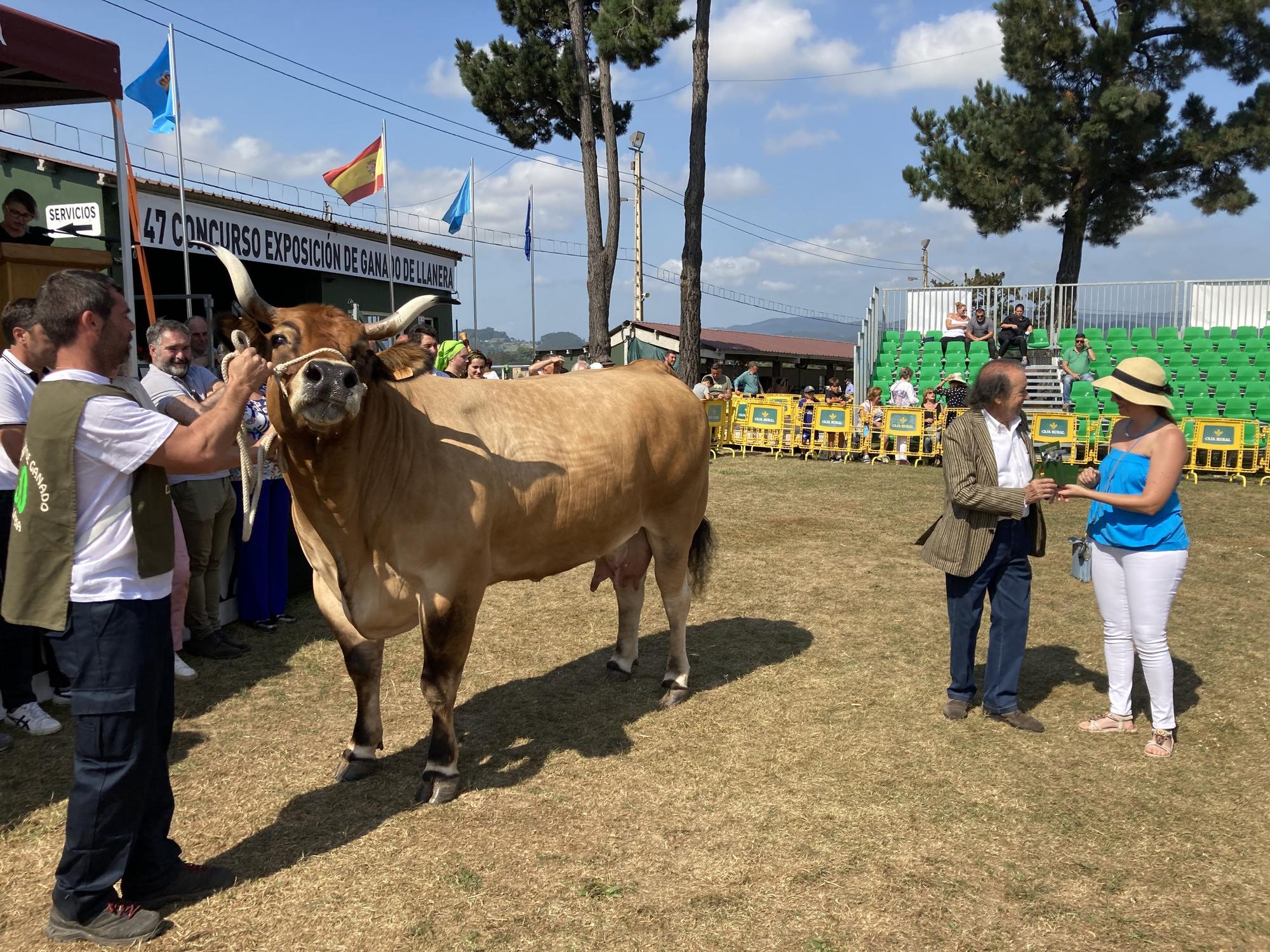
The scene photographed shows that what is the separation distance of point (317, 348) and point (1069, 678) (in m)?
4.68

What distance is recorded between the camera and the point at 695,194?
61.1 feet

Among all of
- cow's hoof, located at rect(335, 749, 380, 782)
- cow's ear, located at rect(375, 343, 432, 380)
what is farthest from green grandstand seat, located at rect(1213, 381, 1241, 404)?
cow's hoof, located at rect(335, 749, 380, 782)

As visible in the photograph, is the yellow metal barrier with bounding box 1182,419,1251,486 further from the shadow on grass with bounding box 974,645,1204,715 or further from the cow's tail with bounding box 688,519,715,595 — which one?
the cow's tail with bounding box 688,519,715,595

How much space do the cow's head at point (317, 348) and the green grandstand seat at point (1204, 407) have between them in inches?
720

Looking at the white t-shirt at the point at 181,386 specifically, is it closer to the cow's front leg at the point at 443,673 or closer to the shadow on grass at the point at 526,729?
the cow's front leg at the point at 443,673

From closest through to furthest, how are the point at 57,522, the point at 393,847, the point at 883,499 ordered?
1. the point at 57,522
2. the point at 393,847
3. the point at 883,499

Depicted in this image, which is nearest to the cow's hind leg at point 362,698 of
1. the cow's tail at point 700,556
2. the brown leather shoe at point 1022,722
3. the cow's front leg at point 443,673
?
the cow's front leg at point 443,673

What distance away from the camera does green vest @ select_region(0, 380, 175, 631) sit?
2717mm

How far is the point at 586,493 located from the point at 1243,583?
6277 mm

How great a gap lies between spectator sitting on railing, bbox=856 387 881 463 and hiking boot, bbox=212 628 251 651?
12781 millimetres

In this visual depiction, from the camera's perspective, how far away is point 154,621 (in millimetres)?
2922

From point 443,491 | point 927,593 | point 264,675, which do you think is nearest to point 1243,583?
point 927,593

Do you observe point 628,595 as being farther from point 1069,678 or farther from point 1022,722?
point 1069,678

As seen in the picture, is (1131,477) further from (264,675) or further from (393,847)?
(264,675)
